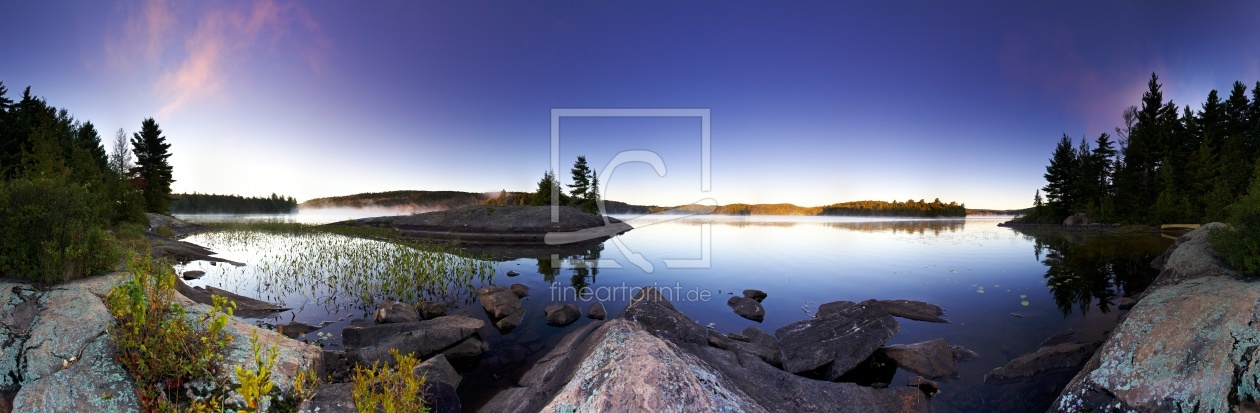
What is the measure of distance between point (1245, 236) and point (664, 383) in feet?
48.6

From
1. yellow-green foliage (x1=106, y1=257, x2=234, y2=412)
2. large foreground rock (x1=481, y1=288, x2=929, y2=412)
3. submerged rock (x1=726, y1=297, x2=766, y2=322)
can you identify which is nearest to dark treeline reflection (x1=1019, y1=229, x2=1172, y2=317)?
submerged rock (x1=726, y1=297, x2=766, y2=322)

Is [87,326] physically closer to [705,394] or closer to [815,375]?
[705,394]

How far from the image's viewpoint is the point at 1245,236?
948 centimetres

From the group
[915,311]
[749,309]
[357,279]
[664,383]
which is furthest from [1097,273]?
[357,279]

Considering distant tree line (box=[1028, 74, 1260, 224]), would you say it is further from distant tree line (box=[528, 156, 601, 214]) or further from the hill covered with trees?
distant tree line (box=[528, 156, 601, 214])

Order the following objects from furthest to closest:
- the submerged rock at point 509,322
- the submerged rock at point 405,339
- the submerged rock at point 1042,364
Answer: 1. the submerged rock at point 509,322
2. the submerged rock at point 405,339
3. the submerged rock at point 1042,364

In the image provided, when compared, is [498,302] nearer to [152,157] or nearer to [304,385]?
[304,385]

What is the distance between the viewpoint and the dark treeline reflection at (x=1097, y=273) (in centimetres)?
1505

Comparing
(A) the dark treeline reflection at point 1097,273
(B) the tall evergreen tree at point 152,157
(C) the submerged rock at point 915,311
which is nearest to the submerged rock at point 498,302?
(C) the submerged rock at point 915,311

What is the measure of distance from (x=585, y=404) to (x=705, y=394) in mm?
1299

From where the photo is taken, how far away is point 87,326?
18.1 feet

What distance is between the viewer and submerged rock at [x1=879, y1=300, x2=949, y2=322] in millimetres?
12785

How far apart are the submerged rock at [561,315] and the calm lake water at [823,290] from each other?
271 mm

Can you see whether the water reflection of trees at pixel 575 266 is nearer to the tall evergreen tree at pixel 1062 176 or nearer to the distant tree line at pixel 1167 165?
the distant tree line at pixel 1167 165
